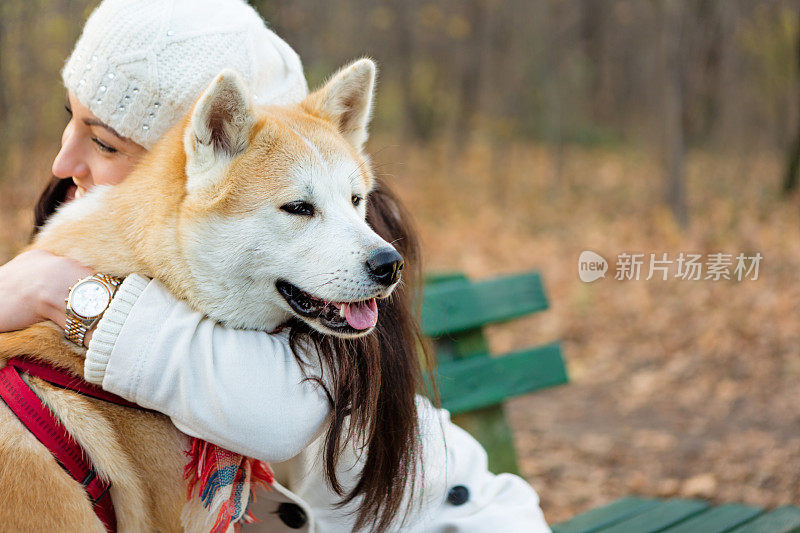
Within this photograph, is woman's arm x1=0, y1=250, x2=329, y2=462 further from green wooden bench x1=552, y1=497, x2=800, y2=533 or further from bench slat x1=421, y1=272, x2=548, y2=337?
green wooden bench x1=552, y1=497, x2=800, y2=533

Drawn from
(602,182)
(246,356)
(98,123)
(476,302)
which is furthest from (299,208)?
(602,182)

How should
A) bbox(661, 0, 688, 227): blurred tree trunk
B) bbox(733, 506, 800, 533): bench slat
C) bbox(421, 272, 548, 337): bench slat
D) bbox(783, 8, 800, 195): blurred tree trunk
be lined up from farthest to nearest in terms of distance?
bbox(783, 8, 800, 195): blurred tree trunk
bbox(661, 0, 688, 227): blurred tree trunk
bbox(421, 272, 548, 337): bench slat
bbox(733, 506, 800, 533): bench slat

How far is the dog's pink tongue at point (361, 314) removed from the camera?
1.85 metres

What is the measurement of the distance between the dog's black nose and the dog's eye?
23cm

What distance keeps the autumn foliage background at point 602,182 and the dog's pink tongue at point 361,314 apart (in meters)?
1.46

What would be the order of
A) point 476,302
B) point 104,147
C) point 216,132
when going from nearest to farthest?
1. point 216,132
2. point 104,147
3. point 476,302

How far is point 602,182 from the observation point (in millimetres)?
14391

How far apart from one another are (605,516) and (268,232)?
1.82 meters

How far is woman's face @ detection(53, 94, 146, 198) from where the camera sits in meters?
2.16

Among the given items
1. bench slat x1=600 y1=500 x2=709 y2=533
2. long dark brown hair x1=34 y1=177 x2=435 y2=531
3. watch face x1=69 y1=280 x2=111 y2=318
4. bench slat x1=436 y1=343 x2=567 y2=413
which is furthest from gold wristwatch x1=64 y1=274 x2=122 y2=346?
bench slat x1=600 y1=500 x2=709 y2=533

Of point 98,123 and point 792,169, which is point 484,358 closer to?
point 98,123

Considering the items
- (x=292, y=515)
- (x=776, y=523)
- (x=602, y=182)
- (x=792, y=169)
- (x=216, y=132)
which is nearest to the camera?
(x=216, y=132)

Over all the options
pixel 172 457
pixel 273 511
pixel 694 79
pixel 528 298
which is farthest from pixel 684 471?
pixel 694 79

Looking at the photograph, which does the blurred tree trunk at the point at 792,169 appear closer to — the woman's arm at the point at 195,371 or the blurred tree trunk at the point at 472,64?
the blurred tree trunk at the point at 472,64
